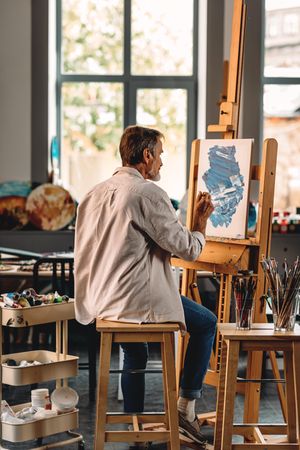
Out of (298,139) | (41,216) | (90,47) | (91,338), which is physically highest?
(90,47)

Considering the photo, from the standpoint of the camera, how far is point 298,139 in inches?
301

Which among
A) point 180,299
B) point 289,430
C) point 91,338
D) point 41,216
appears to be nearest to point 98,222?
point 180,299

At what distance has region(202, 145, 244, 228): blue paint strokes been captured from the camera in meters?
4.49

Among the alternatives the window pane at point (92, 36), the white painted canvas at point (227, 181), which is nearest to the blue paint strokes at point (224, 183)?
the white painted canvas at point (227, 181)

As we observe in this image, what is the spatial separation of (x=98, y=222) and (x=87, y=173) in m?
4.03

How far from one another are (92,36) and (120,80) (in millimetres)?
436

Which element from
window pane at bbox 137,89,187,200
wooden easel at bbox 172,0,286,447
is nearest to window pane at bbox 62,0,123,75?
window pane at bbox 137,89,187,200

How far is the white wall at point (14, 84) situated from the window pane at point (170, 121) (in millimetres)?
1016

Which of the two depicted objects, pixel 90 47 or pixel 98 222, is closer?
pixel 98 222

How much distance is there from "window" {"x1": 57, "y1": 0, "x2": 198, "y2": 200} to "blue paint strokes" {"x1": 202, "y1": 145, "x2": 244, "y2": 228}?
3126 mm

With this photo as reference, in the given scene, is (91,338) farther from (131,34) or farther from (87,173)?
(131,34)

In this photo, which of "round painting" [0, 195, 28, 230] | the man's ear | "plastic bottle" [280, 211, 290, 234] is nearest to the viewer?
the man's ear

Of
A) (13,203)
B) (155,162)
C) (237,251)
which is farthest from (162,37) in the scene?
(155,162)

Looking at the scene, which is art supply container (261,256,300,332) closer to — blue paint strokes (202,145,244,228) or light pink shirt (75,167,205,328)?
light pink shirt (75,167,205,328)
